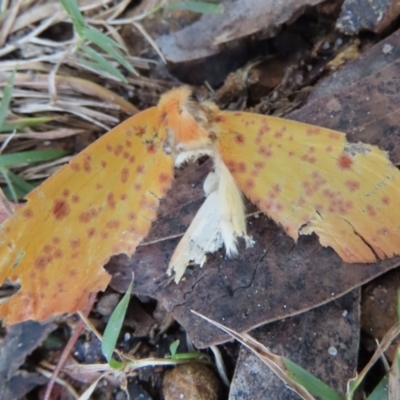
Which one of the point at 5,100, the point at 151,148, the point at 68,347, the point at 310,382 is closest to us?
the point at 310,382

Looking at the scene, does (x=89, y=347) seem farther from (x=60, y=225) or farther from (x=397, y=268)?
(x=397, y=268)

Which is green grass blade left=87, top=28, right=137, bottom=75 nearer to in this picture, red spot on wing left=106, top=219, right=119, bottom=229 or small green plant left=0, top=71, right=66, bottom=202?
small green plant left=0, top=71, right=66, bottom=202

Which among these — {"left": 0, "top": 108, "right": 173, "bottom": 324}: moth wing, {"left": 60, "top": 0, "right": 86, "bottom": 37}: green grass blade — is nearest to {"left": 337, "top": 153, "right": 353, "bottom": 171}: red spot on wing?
{"left": 0, "top": 108, "right": 173, "bottom": 324}: moth wing

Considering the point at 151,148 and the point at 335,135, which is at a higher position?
the point at 151,148

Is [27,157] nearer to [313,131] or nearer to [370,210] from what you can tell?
[313,131]

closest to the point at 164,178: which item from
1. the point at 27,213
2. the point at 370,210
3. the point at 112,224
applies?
the point at 112,224

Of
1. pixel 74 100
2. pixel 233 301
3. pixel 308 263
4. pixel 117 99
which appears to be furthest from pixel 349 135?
pixel 74 100
